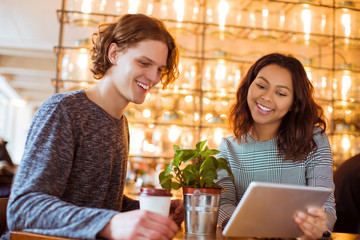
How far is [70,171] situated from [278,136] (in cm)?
88

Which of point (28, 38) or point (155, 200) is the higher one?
point (28, 38)

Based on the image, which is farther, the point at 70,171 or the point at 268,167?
the point at 268,167

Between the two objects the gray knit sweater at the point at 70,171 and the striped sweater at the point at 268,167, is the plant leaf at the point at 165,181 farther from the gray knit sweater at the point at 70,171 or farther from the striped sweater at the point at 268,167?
the striped sweater at the point at 268,167

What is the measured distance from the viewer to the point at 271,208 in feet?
3.54

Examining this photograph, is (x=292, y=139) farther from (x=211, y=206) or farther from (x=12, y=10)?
(x=12, y=10)

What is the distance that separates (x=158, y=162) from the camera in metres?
3.85

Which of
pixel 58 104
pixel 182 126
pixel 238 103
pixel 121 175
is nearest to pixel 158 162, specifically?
pixel 182 126

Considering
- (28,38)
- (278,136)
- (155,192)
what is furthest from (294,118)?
(28,38)

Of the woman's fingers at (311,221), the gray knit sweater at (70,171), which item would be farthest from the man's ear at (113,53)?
the woman's fingers at (311,221)

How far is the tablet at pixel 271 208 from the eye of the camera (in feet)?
3.37

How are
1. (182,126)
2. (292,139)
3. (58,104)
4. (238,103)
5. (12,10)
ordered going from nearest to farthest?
(58,104) < (292,139) < (238,103) < (182,126) < (12,10)

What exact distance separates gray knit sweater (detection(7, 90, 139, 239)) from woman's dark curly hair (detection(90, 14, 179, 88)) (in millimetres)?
199

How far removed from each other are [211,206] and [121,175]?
1.17ft

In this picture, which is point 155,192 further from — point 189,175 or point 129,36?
point 129,36
